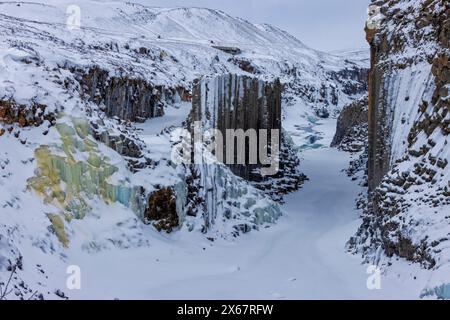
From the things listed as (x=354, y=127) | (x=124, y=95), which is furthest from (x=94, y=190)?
(x=354, y=127)

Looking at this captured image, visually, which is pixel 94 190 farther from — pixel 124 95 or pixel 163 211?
pixel 124 95

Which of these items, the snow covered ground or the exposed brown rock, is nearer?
the snow covered ground

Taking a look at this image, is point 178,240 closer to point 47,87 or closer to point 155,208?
point 155,208

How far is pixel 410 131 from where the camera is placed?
52.9 ft

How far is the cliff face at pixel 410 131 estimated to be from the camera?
13000 millimetres

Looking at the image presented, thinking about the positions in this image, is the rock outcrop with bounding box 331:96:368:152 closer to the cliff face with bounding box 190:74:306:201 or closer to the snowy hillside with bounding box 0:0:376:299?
the cliff face with bounding box 190:74:306:201

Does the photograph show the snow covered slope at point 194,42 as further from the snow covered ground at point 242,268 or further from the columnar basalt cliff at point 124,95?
the snow covered ground at point 242,268

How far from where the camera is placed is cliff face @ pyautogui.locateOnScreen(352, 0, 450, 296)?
42.7 ft

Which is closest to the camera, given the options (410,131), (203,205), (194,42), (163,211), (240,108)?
(410,131)

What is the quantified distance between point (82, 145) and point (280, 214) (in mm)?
10609

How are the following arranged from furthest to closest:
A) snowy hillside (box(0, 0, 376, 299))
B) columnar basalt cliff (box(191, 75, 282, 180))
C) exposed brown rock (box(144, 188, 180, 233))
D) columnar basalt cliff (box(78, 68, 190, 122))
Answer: columnar basalt cliff (box(78, 68, 190, 122)), columnar basalt cliff (box(191, 75, 282, 180)), exposed brown rock (box(144, 188, 180, 233)), snowy hillside (box(0, 0, 376, 299))

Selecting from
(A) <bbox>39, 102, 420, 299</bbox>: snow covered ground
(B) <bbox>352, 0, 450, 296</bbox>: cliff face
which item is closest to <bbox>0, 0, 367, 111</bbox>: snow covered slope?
(A) <bbox>39, 102, 420, 299</bbox>: snow covered ground
